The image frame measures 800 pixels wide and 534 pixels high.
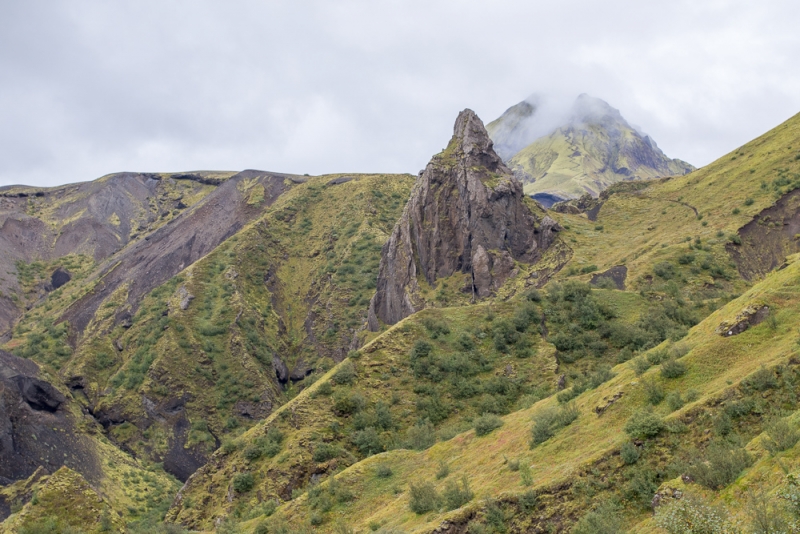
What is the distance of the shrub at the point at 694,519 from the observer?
862cm

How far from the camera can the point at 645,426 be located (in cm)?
1407

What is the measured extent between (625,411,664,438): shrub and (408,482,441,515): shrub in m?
6.00

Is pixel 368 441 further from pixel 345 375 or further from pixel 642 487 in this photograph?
pixel 642 487

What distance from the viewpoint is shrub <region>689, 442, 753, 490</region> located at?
1101 centimetres

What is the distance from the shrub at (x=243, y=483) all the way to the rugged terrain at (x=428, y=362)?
0.14 meters

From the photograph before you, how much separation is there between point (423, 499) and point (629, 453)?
6425 mm

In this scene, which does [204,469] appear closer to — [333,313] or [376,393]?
[376,393]

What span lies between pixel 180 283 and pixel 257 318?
1352 centimetres

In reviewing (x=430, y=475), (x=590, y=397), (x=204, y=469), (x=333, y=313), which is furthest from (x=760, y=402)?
(x=333, y=313)

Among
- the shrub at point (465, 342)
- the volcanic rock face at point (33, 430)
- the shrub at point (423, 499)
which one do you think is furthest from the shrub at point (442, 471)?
the volcanic rock face at point (33, 430)

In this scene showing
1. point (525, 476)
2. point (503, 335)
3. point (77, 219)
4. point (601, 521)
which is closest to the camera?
point (601, 521)

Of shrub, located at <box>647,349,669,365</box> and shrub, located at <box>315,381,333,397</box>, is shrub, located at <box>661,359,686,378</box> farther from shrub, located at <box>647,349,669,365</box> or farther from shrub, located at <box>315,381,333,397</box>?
shrub, located at <box>315,381,333,397</box>

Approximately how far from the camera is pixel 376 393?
103ft

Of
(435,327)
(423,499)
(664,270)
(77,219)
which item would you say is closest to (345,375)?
(435,327)
